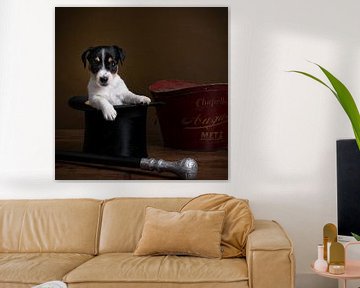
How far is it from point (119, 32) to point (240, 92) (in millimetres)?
1001

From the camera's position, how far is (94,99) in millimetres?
4566

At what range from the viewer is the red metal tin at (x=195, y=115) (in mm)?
4516

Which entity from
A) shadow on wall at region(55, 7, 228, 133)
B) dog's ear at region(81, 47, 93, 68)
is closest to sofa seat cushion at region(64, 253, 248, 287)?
shadow on wall at region(55, 7, 228, 133)

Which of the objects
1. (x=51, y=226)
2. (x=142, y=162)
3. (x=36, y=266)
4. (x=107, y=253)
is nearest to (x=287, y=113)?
(x=142, y=162)

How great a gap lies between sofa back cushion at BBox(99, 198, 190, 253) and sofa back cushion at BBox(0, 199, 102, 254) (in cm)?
7

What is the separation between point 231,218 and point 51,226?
4.07 feet

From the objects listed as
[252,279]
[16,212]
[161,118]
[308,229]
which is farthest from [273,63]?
[16,212]

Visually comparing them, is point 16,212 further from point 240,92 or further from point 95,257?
Answer: point 240,92

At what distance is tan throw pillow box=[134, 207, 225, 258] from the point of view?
3.75 m

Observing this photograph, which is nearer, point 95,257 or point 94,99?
point 95,257

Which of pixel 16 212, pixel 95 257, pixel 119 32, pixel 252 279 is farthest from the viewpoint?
pixel 119 32

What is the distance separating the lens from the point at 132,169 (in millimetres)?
4551

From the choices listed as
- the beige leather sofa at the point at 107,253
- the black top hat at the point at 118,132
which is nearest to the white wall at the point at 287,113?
the black top hat at the point at 118,132

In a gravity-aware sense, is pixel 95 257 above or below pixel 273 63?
below
